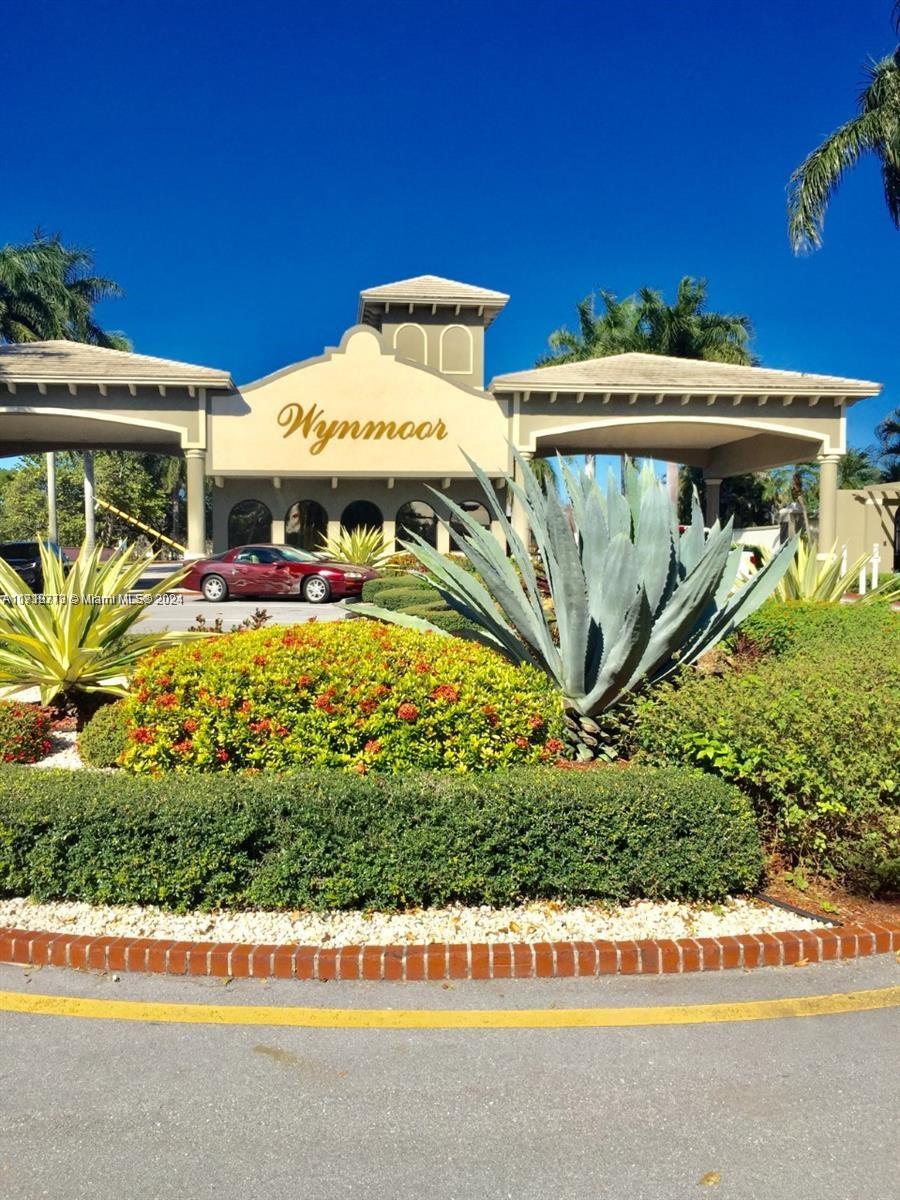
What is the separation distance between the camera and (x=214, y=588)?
21.7 metres

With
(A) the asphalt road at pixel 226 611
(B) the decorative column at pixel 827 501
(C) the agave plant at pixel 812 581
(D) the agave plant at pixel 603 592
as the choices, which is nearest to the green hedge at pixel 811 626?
(C) the agave plant at pixel 812 581

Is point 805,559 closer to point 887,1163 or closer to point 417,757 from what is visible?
point 417,757

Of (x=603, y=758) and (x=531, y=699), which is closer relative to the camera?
(x=531, y=699)

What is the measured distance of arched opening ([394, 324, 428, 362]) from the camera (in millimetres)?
27688

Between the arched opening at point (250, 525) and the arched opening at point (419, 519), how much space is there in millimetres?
6404

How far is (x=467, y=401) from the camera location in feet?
82.2

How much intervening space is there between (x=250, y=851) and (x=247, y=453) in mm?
21984

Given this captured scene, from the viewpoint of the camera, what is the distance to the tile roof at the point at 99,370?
22922 mm

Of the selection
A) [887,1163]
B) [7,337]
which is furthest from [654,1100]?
[7,337]

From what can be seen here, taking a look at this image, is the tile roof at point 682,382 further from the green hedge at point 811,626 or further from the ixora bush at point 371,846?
the ixora bush at point 371,846

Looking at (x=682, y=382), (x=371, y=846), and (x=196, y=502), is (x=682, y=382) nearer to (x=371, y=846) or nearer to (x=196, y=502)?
(x=196, y=502)

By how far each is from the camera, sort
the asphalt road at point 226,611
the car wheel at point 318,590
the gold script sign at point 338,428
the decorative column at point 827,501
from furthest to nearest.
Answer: the decorative column at point 827,501 → the gold script sign at point 338,428 → the car wheel at point 318,590 → the asphalt road at point 226,611

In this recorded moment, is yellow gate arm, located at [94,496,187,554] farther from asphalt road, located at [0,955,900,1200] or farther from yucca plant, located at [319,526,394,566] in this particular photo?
asphalt road, located at [0,955,900,1200]

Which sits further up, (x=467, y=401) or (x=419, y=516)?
(x=467, y=401)
